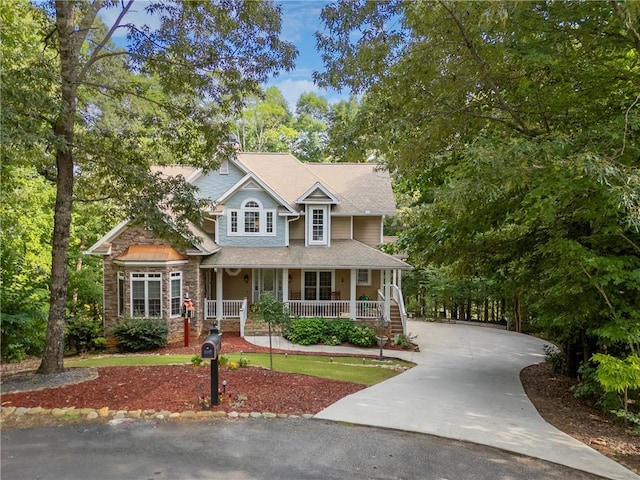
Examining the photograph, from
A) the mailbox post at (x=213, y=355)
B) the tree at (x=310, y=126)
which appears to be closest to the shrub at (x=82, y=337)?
the mailbox post at (x=213, y=355)

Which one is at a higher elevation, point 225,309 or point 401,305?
point 401,305

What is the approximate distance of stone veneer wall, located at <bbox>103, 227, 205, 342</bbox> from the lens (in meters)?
14.8

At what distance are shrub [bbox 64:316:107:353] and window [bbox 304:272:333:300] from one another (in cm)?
824

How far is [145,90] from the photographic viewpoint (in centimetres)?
970

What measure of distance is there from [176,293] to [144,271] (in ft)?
4.68

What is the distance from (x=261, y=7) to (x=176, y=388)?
7568mm

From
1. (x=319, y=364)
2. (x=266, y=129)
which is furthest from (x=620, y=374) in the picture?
(x=266, y=129)

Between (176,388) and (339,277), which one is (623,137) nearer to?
(176,388)

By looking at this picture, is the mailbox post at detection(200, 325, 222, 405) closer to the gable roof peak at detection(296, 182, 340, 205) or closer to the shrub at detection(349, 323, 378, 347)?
the shrub at detection(349, 323, 378, 347)

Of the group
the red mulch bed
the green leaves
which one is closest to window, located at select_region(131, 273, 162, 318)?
the red mulch bed

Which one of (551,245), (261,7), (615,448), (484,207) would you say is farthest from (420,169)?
(615,448)

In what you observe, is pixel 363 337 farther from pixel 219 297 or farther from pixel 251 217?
pixel 251 217

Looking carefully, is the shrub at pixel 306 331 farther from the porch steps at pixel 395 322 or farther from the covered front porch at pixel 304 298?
the porch steps at pixel 395 322

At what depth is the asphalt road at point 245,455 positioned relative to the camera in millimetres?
4637
